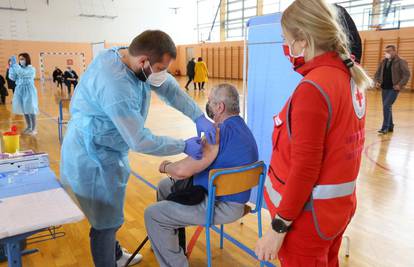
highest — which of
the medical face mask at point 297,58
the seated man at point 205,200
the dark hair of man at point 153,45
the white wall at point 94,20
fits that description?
the white wall at point 94,20

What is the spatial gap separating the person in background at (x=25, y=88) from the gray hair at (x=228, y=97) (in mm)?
4892

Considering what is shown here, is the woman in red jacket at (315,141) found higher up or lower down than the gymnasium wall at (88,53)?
lower down

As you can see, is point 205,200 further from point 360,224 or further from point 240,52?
point 240,52

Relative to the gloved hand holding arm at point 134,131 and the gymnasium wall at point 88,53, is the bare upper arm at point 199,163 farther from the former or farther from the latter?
the gymnasium wall at point 88,53

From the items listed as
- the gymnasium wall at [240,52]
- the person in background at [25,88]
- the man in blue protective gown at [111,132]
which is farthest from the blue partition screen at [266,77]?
the gymnasium wall at [240,52]

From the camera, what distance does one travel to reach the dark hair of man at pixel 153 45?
1455 millimetres

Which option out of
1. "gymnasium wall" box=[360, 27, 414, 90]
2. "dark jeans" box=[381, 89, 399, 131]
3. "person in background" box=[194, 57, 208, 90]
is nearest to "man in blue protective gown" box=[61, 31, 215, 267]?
"dark jeans" box=[381, 89, 399, 131]

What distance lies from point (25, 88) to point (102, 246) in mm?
4929

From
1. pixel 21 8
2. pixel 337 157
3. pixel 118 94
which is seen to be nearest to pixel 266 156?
pixel 118 94

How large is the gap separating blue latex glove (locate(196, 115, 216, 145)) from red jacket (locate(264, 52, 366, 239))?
2.30ft

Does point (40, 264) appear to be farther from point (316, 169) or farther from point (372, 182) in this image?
point (372, 182)

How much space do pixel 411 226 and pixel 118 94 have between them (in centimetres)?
249

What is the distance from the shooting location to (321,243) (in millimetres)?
1024

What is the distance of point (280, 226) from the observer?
98 centimetres
